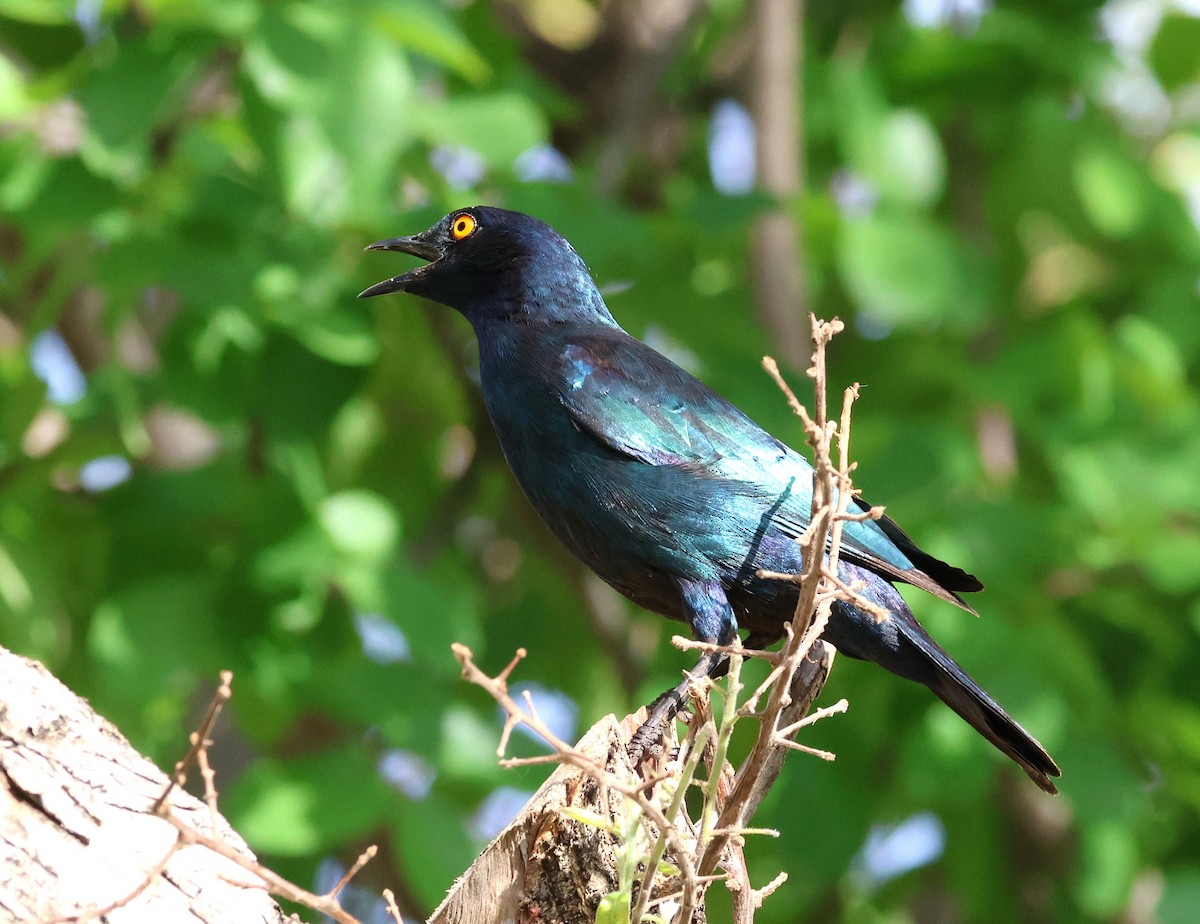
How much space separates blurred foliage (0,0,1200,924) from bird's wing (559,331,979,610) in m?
0.93

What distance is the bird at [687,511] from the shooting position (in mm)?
3521

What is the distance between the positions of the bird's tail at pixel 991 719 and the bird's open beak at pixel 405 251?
1.71 meters

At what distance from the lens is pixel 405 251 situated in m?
4.38

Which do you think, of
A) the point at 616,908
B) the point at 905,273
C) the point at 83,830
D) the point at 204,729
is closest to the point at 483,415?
the point at 905,273

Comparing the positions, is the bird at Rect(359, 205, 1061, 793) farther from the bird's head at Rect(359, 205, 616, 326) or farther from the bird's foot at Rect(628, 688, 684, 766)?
the bird's head at Rect(359, 205, 616, 326)

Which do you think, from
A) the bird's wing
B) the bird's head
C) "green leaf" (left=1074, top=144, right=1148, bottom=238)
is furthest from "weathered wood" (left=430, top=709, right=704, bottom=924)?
"green leaf" (left=1074, top=144, right=1148, bottom=238)

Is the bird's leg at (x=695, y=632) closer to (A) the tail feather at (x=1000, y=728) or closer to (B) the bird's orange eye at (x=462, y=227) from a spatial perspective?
(A) the tail feather at (x=1000, y=728)

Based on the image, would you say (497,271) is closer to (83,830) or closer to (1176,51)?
(83,830)

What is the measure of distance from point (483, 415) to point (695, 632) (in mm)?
2631

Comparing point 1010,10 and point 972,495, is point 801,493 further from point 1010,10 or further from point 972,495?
point 1010,10

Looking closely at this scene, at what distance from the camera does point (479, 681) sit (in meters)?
2.16

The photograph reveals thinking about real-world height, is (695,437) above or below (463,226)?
below

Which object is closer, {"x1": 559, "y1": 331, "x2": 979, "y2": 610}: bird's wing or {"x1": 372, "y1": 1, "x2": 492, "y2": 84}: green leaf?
{"x1": 559, "y1": 331, "x2": 979, "y2": 610}: bird's wing

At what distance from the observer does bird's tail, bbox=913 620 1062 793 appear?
11.0ft
